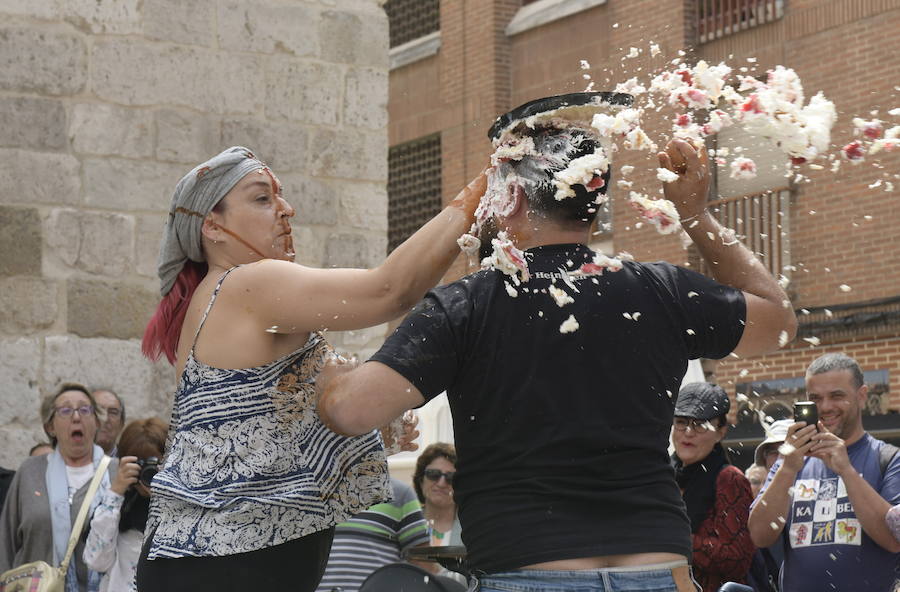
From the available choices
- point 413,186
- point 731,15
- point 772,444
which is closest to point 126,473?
point 772,444

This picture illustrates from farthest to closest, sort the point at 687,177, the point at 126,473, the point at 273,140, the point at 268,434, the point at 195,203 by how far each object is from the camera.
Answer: the point at 273,140 → the point at 126,473 → the point at 195,203 → the point at 268,434 → the point at 687,177

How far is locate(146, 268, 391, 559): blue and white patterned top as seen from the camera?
327cm

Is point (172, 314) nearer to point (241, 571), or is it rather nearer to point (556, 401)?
point (241, 571)

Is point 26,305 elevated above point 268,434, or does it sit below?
above

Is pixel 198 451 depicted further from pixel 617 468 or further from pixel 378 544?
pixel 378 544

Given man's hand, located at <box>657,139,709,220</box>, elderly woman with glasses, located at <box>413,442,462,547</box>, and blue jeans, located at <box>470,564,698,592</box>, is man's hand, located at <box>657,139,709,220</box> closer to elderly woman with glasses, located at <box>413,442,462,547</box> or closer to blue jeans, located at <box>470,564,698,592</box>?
blue jeans, located at <box>470,564,698,592</box>

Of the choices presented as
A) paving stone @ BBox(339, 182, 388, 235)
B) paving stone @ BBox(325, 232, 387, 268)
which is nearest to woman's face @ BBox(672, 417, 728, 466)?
paving stone @ BBox(325, 232, 387, 268)

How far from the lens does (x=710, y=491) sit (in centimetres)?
545

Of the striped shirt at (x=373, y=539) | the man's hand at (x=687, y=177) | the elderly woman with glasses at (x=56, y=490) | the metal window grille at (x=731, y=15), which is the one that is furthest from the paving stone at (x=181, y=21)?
the metal window grille at (x=731, y=15)

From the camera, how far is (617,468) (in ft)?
9.05

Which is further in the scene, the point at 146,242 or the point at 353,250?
the point at 353,250

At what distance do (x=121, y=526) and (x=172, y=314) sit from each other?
10.1 feet

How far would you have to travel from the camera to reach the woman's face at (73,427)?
6.84m

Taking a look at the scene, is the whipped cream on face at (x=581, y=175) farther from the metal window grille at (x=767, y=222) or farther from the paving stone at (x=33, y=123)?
the metal window grille at (x=767, y=222)
